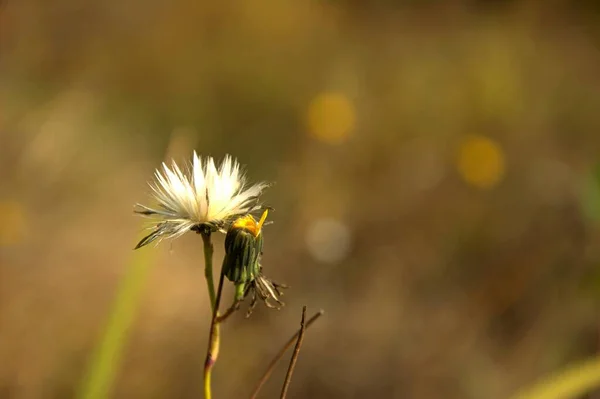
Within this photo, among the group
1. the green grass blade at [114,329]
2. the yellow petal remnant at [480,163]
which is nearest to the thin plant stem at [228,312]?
the green grass blade at [114,329]

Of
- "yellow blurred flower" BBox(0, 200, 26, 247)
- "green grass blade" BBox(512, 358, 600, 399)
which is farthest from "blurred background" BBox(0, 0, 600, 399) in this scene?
"green grass blade" BBox(512, 358, 600, 399)

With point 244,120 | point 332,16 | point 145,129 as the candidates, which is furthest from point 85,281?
point 332,16

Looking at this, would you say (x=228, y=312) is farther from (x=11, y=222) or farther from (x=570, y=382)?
(x=11, y=222)

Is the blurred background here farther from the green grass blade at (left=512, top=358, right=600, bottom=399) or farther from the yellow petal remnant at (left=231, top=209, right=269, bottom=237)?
the green grass blade at (left=512, top=358, right=600, bottom=399)

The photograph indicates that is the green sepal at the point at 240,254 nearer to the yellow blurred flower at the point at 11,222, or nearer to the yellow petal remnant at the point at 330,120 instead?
the yellow blurred flower at the point at 11,222

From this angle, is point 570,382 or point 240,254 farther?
point 570,382

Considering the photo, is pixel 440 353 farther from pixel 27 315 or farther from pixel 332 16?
pixel 332 16

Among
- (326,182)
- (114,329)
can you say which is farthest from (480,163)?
(114,329)
